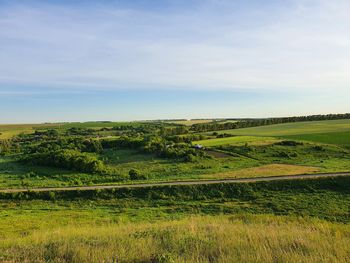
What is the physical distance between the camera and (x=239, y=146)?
69.2 metres

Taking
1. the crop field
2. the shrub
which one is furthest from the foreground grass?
the shrub

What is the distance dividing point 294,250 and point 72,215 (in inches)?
985

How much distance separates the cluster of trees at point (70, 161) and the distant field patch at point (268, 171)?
17.8 metres

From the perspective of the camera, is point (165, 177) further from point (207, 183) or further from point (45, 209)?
point (45, 209)

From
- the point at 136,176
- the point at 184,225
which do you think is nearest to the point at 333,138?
the point at 136,176

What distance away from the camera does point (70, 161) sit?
55.8 meters

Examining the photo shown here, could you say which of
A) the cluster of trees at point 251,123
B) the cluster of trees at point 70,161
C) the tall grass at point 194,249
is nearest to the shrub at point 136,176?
the cluster of trees at point 70,161

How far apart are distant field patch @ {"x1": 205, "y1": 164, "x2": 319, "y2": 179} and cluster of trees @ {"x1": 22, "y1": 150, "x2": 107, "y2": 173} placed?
17771 millimetres

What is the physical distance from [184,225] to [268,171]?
123ft

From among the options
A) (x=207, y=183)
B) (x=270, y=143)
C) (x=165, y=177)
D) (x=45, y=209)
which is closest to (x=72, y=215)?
(x=45, y=209)

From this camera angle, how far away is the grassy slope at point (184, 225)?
704cm

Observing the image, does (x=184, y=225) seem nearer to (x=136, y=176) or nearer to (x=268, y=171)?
(x=136, y=176)

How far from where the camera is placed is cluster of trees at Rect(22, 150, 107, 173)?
52.8 metres

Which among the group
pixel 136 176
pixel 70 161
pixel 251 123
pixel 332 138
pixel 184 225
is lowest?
pixel 136 176
